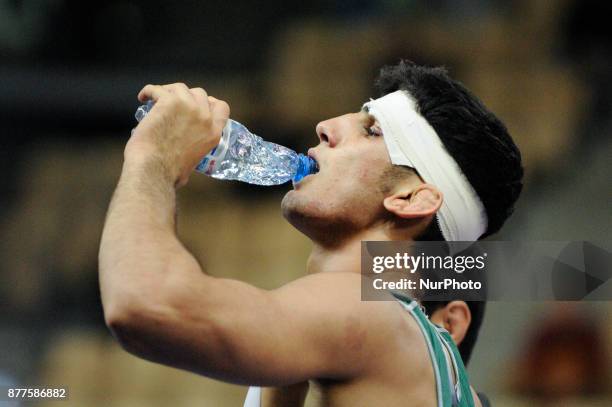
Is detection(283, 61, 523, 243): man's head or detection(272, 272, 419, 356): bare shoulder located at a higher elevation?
detection(283, 61, 523, 243): man's head

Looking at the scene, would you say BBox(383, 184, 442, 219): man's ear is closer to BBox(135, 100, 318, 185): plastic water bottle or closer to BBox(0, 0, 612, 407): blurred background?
BBox(135, 100, 318, 185): plastic water bottle

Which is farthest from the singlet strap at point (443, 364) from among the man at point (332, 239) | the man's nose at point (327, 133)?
the man's nose at point (327, 133)

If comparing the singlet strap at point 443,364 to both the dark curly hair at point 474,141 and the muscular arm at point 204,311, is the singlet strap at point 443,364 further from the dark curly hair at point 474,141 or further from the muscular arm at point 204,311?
the dark curly hair at point 474,141

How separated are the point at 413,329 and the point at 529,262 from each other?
1.20 meters

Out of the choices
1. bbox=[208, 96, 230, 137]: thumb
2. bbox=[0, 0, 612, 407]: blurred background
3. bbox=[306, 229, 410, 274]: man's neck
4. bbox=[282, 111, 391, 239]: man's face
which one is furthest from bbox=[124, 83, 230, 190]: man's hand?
bbox=[0, 0, 612, 407]: blurred background

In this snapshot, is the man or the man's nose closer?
the man

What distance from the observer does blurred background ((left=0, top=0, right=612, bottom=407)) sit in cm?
448

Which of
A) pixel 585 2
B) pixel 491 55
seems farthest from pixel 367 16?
pixel 585 2

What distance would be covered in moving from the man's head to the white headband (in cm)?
2

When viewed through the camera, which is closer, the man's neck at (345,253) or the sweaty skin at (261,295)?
the sweaty skin at (261,295)

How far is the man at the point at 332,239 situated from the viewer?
1.59 m

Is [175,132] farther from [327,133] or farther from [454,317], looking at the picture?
[454,317]

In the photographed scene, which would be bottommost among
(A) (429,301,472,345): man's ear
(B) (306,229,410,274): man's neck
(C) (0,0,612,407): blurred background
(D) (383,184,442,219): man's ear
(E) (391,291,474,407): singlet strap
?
(E) (391,291,474,407): singlet strap

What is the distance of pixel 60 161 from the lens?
5.69 metres
